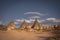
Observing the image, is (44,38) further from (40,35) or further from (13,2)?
(13,2)

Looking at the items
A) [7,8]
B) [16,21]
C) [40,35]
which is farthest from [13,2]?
[40,35]

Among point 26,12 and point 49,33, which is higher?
point 26,12

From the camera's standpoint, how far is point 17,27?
4.31 m

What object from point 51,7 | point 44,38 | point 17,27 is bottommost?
point 44,38

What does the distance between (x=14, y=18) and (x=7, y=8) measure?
0.39 meters

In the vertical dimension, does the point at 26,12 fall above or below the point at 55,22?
above

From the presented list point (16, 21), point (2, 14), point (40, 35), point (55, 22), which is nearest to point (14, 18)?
point (16, 21)

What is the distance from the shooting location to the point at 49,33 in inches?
171

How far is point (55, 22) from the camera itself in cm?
436

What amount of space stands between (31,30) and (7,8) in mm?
981

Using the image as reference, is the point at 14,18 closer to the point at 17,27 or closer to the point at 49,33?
the point at 17,27

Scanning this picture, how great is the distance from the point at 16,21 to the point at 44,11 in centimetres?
87

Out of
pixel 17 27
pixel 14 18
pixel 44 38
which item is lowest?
pixel 44 38

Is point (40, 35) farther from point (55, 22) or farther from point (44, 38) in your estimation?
point (55, 22)
